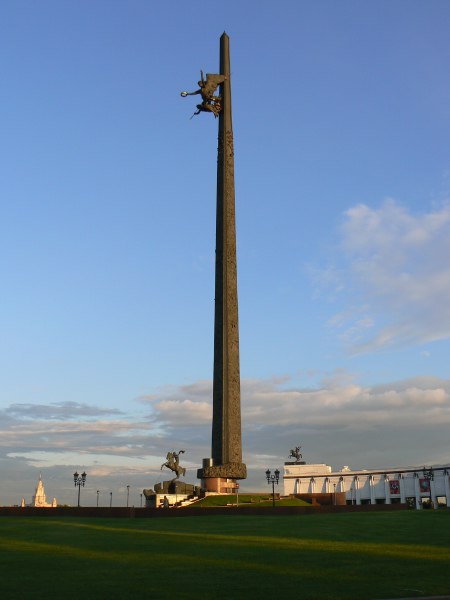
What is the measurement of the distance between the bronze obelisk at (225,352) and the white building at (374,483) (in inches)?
2305

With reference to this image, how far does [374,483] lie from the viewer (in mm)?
118125

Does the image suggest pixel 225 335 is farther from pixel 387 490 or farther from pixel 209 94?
pixel 387 490

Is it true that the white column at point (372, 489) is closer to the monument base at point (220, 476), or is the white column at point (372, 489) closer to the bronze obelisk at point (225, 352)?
the bronze obelisk at point (225, 352)

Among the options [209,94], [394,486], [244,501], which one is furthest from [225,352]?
[394,486]

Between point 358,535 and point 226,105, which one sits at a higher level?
point 226,105

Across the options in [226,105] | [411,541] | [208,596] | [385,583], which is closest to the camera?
[208,596]

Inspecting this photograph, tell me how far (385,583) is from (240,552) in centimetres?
647

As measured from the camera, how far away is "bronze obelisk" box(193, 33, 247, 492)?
172 ft

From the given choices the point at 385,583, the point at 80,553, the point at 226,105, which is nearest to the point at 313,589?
the point at 385,583

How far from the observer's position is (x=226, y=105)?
63281mm

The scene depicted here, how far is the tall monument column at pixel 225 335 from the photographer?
5250cm

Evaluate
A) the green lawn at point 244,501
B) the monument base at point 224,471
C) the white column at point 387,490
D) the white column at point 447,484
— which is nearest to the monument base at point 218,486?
the monument base at point 224,471

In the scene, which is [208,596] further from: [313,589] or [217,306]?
[217,306]

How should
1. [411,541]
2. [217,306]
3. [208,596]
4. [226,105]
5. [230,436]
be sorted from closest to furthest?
[208,596], [411,541], [230,436], [217,306], [226,105]
